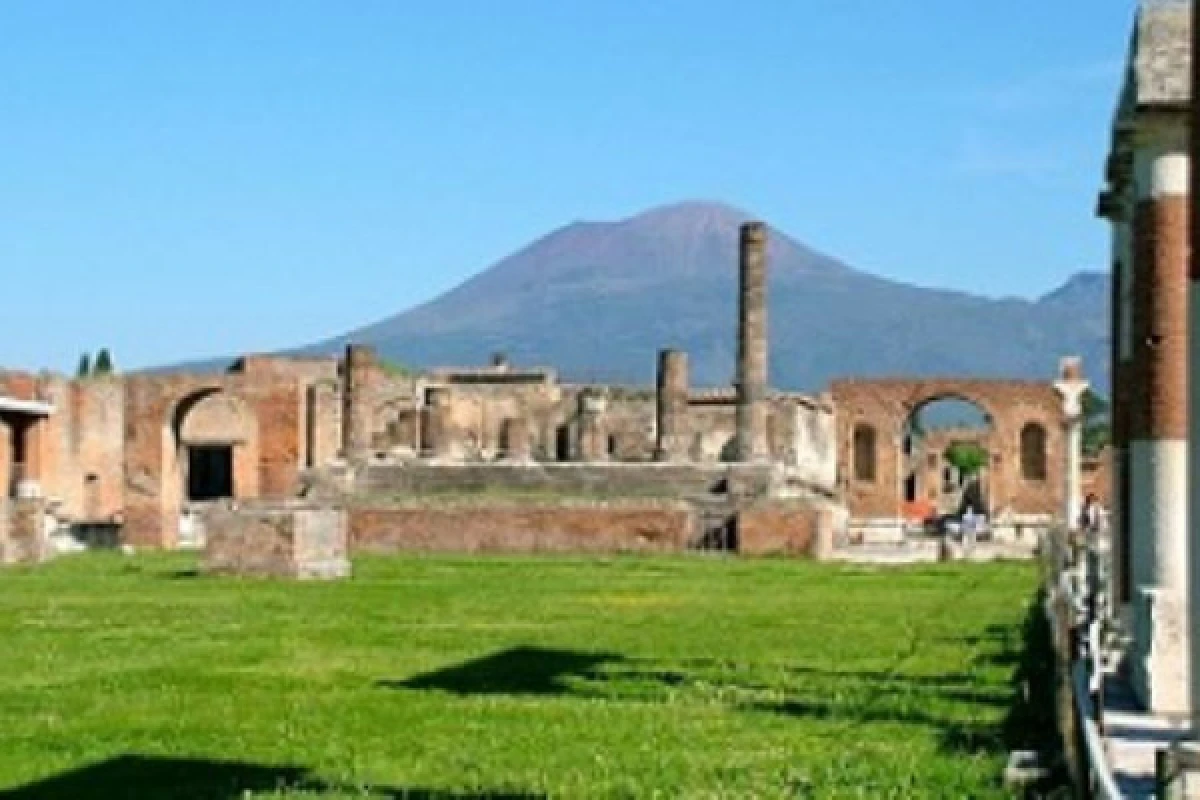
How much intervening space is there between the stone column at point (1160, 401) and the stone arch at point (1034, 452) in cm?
5541

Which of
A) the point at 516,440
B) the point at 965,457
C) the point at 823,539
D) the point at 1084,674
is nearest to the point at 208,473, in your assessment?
the point at 516,440

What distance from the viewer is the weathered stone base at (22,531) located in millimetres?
36812

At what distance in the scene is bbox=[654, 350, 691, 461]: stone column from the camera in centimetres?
5756

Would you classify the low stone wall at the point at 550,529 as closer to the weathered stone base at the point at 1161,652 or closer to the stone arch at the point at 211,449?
the stone arch at the point at 211,449

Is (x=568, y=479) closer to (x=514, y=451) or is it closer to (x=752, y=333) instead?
(x=752, y=333)

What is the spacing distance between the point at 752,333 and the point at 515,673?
38.0 meters

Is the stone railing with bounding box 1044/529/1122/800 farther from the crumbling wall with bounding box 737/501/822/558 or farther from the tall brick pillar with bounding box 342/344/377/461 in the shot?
the tall brick pillar with bounding box 342/344/377/461

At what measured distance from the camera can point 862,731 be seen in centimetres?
1303

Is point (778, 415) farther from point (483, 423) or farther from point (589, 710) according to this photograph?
point (589, 710)

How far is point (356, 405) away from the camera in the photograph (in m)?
56.0

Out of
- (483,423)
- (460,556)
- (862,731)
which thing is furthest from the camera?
(483,423)

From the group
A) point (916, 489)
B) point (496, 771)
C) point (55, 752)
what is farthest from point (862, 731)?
point (916, 489)

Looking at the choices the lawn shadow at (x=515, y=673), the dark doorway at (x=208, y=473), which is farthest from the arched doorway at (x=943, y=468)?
the lawn shadow at (x=515, y=673)

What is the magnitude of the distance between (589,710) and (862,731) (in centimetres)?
183
